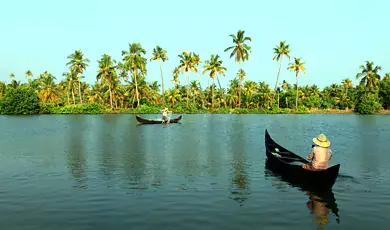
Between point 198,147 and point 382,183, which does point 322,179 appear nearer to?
point 382,183

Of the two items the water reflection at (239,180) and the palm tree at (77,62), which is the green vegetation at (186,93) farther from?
the water reflection at (239,180)

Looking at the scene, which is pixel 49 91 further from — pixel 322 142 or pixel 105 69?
pixel 322 142

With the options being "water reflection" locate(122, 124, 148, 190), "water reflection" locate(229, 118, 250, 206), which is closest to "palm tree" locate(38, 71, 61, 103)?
"water reflection" locate(122, 124, 148, 190)

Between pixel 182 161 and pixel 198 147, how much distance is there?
648cm

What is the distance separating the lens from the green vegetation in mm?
94500

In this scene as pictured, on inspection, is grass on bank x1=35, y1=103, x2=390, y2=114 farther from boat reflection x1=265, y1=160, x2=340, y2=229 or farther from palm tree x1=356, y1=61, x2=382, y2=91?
boat reflection x1=265, y1=160, x2=340, y2=229

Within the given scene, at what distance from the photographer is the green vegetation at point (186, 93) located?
94500 millimetres

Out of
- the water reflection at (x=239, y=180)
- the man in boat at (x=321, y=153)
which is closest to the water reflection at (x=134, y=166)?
the water reflection at (x=239, y=180)

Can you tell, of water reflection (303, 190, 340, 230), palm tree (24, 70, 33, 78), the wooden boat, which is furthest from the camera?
palm tree (24, 70, 33, 78)

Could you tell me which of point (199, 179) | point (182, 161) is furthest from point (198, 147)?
point (199, 179)

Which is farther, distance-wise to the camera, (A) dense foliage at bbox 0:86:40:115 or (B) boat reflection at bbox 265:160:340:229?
(A) dense foliage at bbox 0:86:40:115

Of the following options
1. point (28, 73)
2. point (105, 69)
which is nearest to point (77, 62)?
point (105, 69)

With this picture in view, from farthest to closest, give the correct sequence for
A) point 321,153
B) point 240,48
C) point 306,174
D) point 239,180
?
point 240,48 → point 239,180 → point 306,174 → point 321,153

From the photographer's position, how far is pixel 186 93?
111750mm
